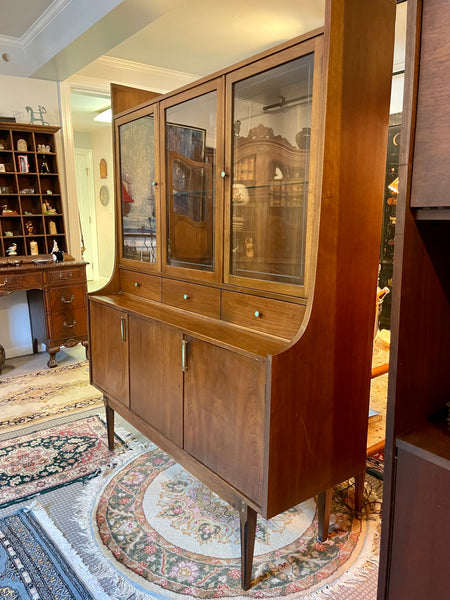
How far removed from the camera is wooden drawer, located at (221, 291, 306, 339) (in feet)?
5.08

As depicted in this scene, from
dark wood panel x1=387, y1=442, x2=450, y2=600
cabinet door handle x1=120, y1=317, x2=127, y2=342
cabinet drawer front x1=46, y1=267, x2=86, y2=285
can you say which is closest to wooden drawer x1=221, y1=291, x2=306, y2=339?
cabinet door handle x1=120, y1=317, x2=127, y2=342

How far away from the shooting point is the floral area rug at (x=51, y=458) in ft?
7.22

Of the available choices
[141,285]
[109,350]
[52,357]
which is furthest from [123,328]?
[52,357]

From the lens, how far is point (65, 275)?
387 cm

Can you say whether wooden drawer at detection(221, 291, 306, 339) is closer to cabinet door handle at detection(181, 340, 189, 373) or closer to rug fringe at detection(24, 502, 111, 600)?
cabinet door handle at detection(181, 340, 189, 373)

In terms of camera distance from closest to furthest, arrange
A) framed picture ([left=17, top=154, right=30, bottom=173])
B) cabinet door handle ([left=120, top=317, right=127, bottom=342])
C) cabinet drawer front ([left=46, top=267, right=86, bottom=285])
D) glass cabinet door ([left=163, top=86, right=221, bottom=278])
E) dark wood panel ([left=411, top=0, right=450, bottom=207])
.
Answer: dark wood panel ([left=411, top=0, right=450, bottom=207]) → glass cabinet door ([left=163, top=86, right=221, bottom=278]) → cabinet door handle ([left=120, top=317, right=127, bottom=342]) → cabinet drawer front ([left=46, top=267, right=86, bottom=285]) → framed picture ([left=17, top=154, right=30, bottom=173])

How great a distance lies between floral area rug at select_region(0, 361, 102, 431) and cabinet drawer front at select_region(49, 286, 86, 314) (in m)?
0.53

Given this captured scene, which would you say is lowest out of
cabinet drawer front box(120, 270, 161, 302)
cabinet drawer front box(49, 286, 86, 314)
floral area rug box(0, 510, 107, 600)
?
floral area rug box(0, 510, 107, 600)

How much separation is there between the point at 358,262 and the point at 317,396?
48cm

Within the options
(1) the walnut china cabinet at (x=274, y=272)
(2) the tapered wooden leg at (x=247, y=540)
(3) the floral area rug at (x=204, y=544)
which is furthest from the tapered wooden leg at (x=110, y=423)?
(2) the tapered wooden leg at (x=247, y=540)

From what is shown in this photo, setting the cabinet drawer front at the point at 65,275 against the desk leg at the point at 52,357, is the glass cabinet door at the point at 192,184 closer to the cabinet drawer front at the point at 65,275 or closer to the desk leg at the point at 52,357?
the cabinet drawer front at the point at 65,275

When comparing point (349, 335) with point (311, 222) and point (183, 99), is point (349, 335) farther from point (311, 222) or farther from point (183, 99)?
point (183, 99)

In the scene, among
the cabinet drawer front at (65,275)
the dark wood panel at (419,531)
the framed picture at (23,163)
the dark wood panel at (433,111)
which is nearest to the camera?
the dark wood panel at (433,111)

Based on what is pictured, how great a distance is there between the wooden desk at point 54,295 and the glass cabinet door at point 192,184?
201 cm
